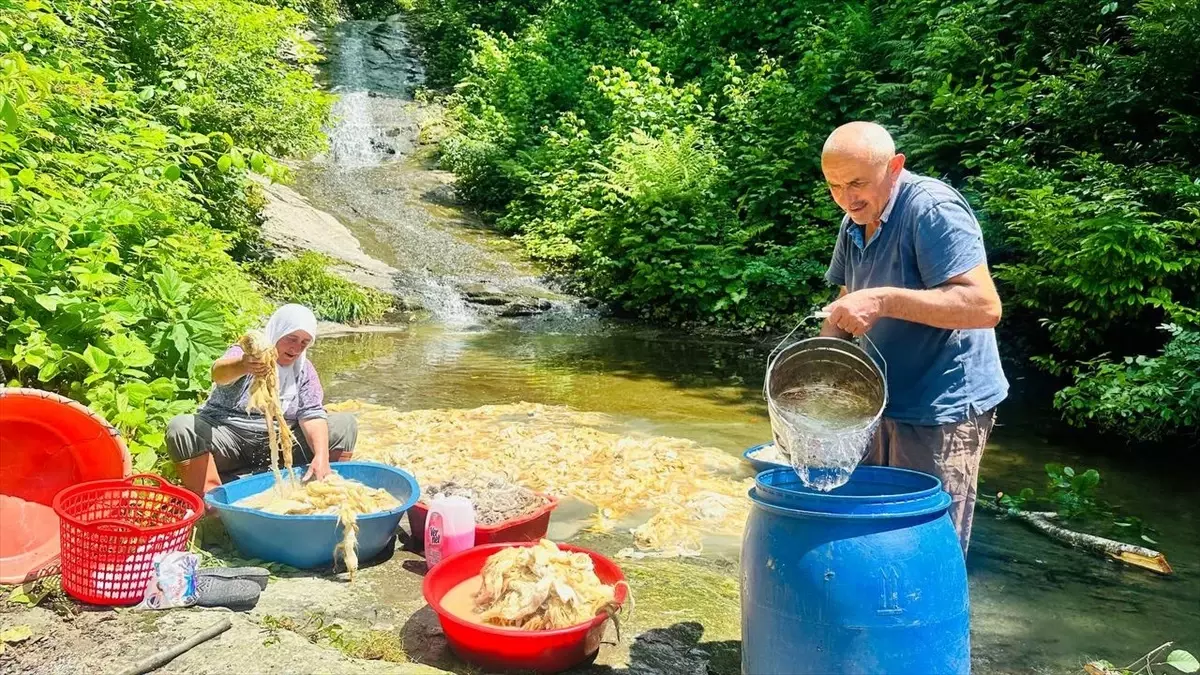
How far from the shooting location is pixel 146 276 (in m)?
4.90

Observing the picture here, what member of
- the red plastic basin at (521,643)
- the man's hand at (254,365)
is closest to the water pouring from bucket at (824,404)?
the red plastic basin at (521,643)

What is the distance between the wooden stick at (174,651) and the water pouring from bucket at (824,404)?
202 centimetres

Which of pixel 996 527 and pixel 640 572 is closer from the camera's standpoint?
pixel 640 572

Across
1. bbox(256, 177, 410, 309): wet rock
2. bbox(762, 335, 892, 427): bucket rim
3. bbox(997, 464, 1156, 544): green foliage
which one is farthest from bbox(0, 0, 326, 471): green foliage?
bbox(256, 177, 410, 309): wet rock

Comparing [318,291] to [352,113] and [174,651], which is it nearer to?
[174,651]

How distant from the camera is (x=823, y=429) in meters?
2.62

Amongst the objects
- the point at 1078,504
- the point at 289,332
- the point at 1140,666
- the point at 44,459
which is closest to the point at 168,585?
the point at 44,459

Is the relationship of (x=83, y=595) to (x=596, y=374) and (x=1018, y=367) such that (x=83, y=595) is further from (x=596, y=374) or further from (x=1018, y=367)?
(x=1018, y=367)

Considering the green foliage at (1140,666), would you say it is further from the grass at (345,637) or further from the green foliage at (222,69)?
the green foliage at (222,69)

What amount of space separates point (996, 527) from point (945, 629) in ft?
10.7

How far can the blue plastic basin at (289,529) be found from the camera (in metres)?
3.59

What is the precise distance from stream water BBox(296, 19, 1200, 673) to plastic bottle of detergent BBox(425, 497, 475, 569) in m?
2.22

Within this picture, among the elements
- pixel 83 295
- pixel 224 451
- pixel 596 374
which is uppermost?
pixel 83 295

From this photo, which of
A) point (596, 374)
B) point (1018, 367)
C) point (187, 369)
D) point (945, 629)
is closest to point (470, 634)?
point (945, 629)
